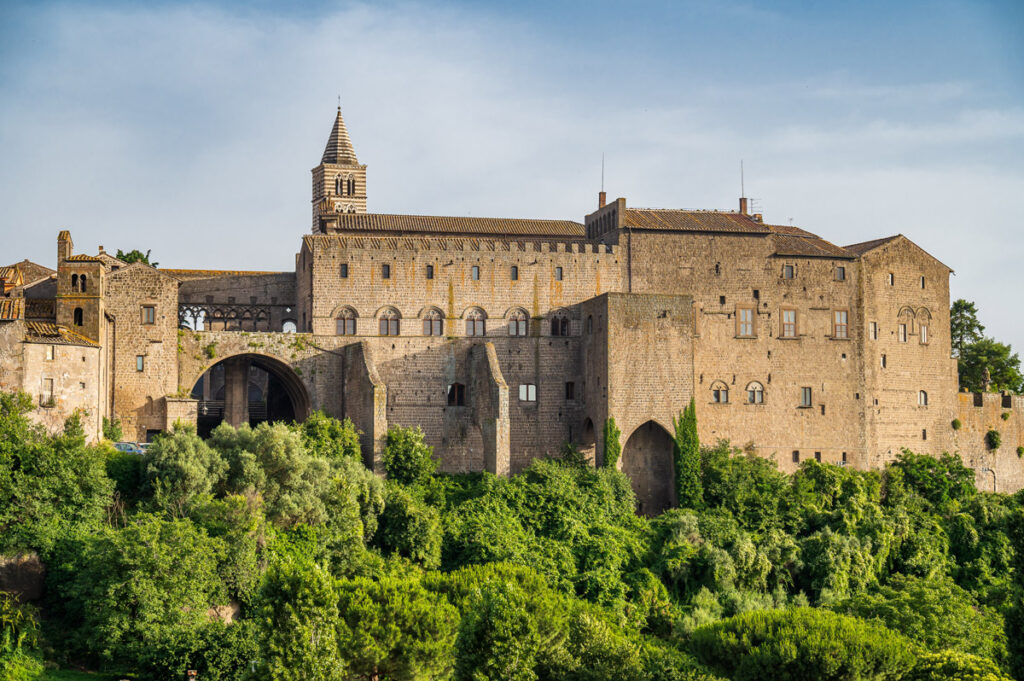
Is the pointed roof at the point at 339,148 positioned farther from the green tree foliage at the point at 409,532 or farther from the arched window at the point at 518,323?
the green tree foliage at the point at 409,532

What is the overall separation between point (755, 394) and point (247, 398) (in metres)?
20.0

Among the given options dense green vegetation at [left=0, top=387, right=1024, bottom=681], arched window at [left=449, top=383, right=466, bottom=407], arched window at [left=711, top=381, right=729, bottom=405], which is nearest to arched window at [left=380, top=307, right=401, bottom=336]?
arched window at [left=449, top=383, right=466, bottom=407]

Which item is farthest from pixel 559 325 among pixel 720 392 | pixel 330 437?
pixel 330 437

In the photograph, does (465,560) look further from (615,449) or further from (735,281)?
(735,281)

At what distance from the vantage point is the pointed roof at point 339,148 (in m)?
75.8

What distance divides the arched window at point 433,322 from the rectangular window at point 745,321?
12.0 meters

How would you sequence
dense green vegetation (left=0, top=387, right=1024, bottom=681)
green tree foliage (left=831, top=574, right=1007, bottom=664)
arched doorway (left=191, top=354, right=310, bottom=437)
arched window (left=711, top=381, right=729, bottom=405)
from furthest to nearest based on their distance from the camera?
arched window (left=711, top=381, right=729, bottom=405), arched doorway (left=191, top=354, right=310, bottom=437), green tree foliage (left=831, top=574, right=1007, bottom=664), dense green vegetation (left=0, top=387, right=1024, bottom=681)

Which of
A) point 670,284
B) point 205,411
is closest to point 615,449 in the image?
point 670,284

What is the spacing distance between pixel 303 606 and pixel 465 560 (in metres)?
13.2

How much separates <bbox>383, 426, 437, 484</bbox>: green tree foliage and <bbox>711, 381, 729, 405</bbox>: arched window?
39.1 ft

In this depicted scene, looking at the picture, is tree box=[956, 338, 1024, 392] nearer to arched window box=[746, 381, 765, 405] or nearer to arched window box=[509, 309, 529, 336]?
arched window box=[746, 381, 765, 405]

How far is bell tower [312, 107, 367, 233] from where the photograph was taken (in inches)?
2943

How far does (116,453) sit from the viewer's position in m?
42.9

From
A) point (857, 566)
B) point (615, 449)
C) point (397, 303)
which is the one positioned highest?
point (397, 303)
